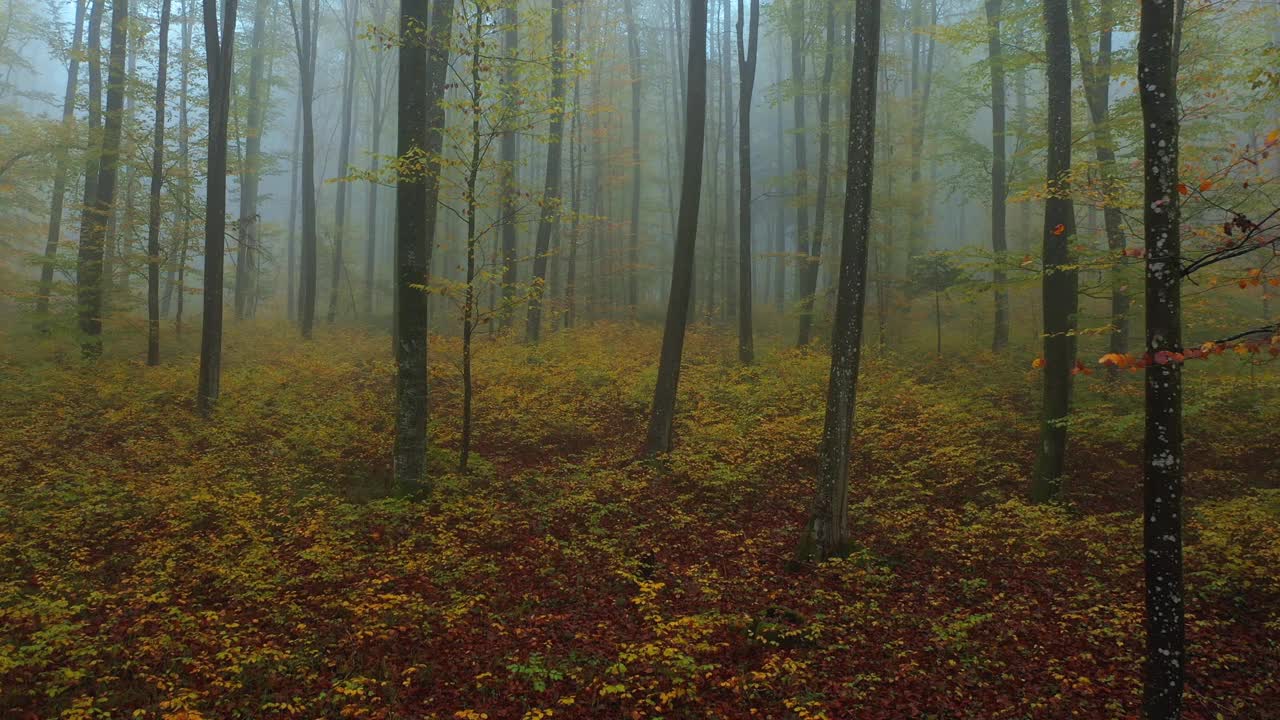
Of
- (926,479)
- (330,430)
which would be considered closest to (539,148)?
(330,430)

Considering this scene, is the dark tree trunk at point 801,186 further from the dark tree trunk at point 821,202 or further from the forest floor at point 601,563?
the forest floor at point 601,563

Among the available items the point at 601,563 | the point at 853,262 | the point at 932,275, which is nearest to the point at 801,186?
the point at 932,275

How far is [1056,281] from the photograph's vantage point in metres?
9.41

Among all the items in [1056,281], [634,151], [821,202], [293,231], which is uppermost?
[634,151]

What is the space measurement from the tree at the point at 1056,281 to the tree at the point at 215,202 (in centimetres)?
1509

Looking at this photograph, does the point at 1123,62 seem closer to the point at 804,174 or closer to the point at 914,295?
the point at 914,295

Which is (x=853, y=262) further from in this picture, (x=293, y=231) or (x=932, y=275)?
(x=293, y=231)

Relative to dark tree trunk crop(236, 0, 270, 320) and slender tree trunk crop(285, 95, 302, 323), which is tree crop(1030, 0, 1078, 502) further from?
slender tree trunk crop(285, 95, 302, 323)

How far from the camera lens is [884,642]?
626cm

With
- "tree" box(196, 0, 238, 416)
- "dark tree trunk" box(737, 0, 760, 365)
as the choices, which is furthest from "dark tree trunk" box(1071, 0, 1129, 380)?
"tree" box(196, 0, 238, 416)

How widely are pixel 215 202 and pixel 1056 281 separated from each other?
16009 millimetres

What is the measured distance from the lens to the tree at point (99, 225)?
1531 centimetres

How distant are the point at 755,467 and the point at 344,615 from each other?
7011mm

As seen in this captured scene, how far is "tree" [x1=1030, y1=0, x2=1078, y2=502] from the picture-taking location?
9.28 meters
